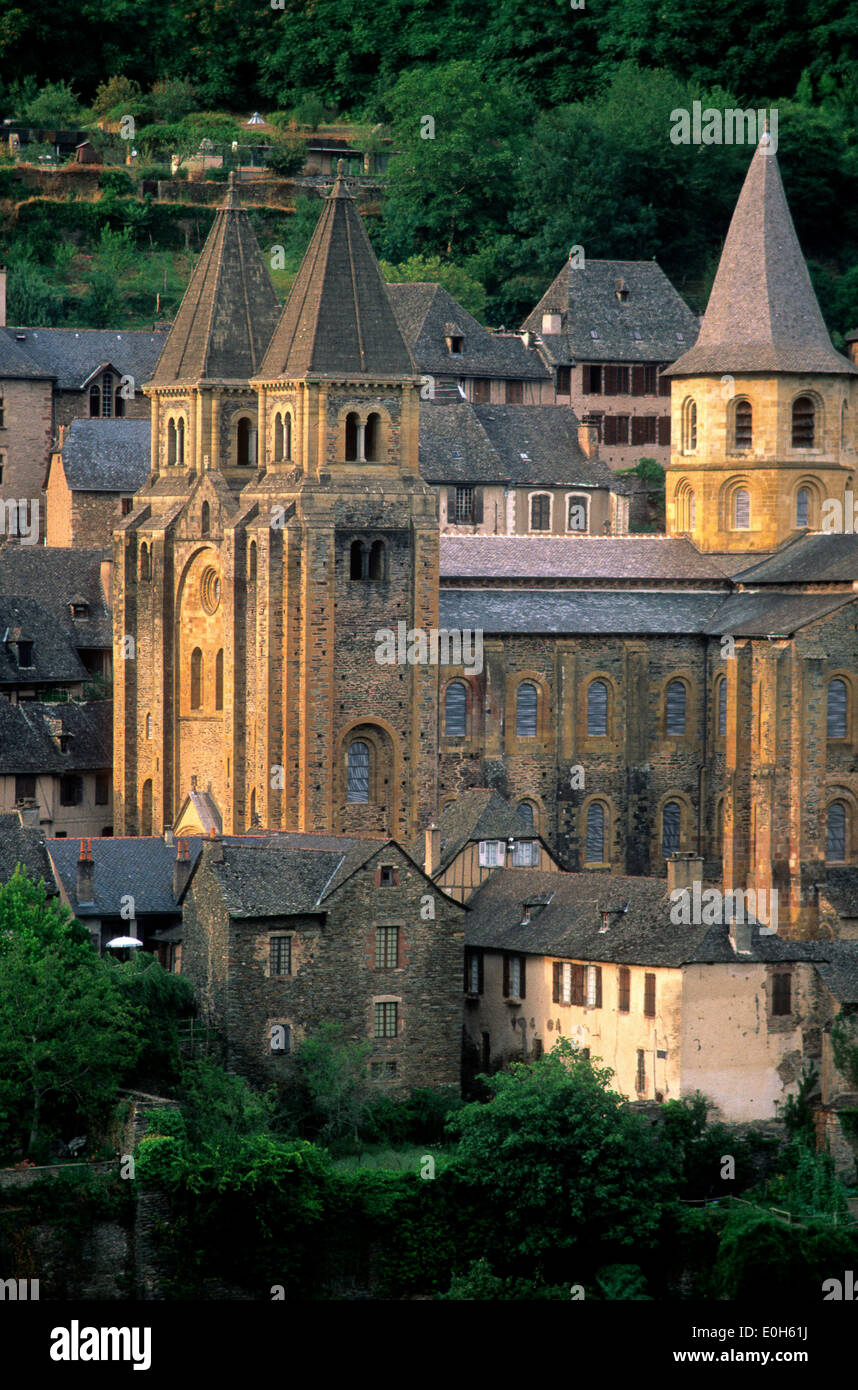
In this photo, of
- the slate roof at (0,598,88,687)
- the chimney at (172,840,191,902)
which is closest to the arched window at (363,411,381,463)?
the chimney at (172,840,191,902)

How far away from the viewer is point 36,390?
115 m

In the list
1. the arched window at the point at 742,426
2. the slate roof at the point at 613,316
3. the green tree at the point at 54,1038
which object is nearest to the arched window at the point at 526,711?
the arched window at the point at 742,426

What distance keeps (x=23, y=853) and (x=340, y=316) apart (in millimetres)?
16303

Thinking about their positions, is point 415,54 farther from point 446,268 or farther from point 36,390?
point 36,390

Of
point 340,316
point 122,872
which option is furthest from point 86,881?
point 340,316

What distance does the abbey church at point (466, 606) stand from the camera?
88125 mm

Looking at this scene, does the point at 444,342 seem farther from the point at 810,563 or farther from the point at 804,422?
the point at 810,563

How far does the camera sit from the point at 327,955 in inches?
3019

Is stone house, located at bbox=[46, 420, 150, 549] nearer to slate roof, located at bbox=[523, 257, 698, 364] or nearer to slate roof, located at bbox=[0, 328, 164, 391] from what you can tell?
slate roof, located at bbox=[0, 328, 164, 391]

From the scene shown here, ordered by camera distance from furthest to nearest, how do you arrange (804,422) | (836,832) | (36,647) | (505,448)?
(505,448) → (36,647) → (804,422) → (836,832)

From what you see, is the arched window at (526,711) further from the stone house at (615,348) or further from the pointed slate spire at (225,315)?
the stone house at (615,348)

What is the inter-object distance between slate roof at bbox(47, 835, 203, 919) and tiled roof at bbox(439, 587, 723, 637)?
11354 millimetres

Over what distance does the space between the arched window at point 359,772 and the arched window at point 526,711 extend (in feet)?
19.3

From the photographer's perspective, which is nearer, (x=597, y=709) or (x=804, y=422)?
(x=597, y=709)
